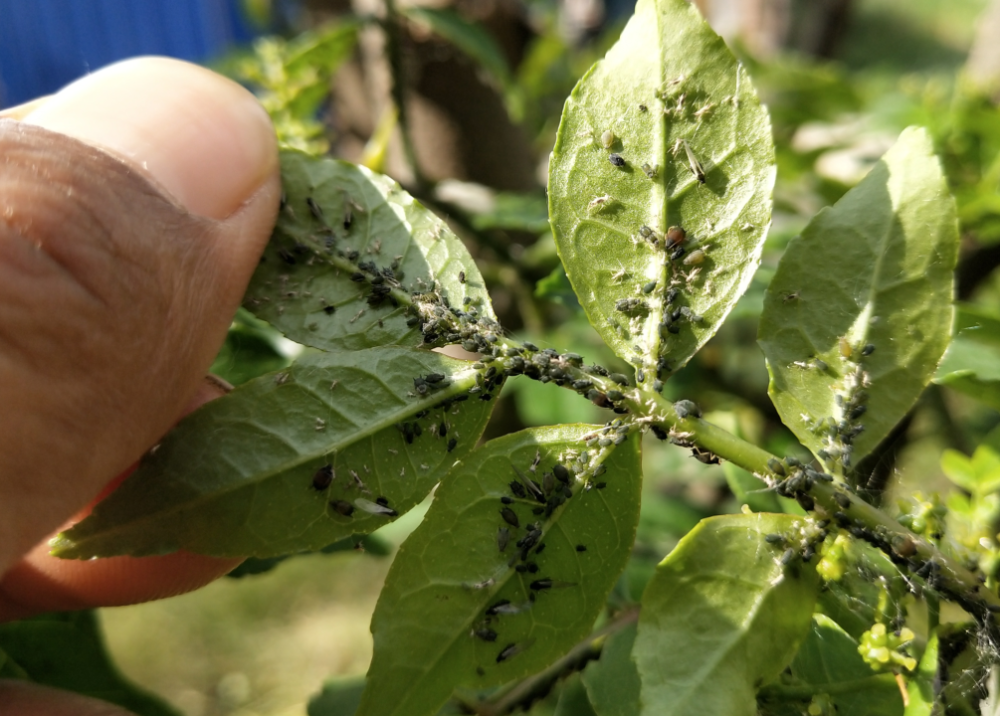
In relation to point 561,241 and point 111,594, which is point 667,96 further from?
point 111,594

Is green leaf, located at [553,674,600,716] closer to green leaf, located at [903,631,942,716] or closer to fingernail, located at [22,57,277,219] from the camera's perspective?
green leaf, located at [903,631,942,716]

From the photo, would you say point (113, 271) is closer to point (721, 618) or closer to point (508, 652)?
point (508, 652)

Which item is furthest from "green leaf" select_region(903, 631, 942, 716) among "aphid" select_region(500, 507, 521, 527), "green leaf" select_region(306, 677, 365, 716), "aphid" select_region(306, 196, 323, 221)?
"aphid" select_region(306, 196, 323, 221)

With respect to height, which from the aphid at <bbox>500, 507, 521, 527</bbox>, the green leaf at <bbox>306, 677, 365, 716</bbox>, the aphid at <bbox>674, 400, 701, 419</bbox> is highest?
the aphid at <bbox>674, 400, 701, 419</bbox>

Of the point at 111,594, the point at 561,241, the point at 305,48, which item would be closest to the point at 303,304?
the point at 561,241

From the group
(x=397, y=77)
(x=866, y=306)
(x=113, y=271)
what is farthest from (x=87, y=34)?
(x=866, y=306)

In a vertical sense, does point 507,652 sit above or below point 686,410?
below
